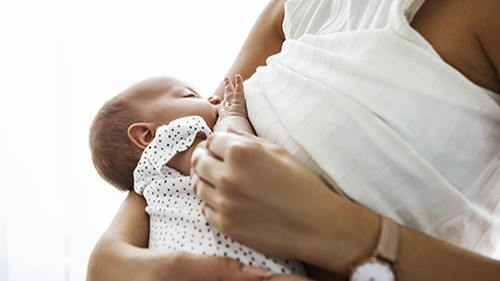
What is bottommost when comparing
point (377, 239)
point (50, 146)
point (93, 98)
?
point (50, 146)

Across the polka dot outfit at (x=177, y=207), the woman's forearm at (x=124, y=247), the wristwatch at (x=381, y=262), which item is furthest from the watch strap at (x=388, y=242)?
the woman's forearm at (x=124, y=247)

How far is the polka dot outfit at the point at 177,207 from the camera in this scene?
96 centimetres

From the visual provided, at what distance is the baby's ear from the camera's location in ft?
4.08

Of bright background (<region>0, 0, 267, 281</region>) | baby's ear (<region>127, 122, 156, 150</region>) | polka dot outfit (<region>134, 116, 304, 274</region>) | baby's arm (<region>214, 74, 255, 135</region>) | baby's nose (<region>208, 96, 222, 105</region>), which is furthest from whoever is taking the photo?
bright background (<region>0, 0, 267, 281</region>)

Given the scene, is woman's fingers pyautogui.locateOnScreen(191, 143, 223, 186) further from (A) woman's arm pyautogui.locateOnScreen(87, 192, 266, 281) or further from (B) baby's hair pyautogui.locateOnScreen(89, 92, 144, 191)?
(B) baby's hair pyautogui.locateOnScreen(89, 92, 144, 191)

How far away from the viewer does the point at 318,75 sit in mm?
1005

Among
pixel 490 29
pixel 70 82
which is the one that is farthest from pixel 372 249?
pixel 70 82

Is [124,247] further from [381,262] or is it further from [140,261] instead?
[381,262]

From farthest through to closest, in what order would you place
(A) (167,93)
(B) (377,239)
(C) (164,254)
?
(A) (167,93) < (C) (164,254) < (B) (377,239)

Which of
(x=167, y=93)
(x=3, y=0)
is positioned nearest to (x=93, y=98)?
(x=3, y=0)

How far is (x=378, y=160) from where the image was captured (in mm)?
903

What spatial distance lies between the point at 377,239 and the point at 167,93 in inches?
25.2

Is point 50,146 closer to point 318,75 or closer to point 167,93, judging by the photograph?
point 167,93

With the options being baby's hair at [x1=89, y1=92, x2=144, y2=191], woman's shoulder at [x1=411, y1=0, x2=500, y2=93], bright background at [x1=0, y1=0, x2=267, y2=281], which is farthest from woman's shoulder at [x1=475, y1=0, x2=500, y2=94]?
bright background at [x1=0, y1=0, x2=267, y2=281]
